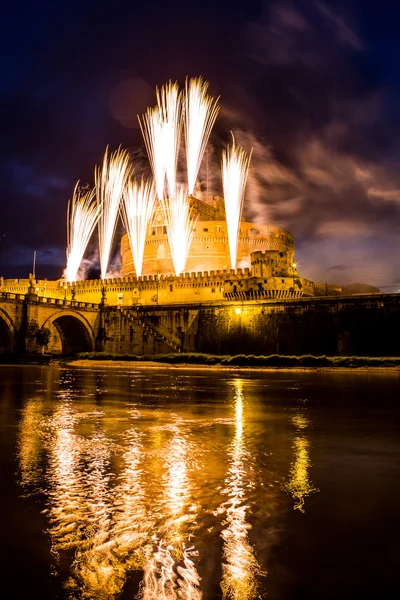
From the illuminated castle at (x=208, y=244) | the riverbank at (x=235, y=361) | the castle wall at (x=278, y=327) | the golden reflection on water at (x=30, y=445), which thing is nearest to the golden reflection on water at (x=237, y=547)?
the golden reflection on water at (x=30, y=445)

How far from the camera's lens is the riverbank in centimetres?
3875

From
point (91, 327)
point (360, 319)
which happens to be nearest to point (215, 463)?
point (360, 319)

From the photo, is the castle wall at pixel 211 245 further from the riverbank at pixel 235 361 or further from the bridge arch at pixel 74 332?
the riverbank at pixel 235 361

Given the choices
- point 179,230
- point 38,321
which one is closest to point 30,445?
point 38,321

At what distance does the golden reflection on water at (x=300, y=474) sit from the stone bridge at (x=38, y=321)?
43169mm

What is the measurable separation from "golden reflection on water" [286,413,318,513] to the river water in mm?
25

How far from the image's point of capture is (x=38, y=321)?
49406mm

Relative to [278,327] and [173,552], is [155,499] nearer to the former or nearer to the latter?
[173,552]

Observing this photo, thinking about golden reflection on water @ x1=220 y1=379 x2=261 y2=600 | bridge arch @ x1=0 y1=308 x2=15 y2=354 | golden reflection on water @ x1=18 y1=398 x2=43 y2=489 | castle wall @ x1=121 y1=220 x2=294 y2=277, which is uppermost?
A: castle wall @ x1=121 y1=220 x2=294 y2=277

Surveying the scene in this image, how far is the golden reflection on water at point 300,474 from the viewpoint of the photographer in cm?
516

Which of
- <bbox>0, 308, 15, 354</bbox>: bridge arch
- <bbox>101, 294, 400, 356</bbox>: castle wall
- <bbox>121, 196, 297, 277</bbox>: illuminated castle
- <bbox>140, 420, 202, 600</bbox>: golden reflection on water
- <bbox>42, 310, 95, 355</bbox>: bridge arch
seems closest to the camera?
<bbox>140, 420, 202, 600</bbox>: golden reflection on water

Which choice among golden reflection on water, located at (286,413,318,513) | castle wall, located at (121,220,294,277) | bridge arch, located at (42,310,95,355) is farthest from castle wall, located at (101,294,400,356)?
golden reflection on water, located at (286,413,318,513)

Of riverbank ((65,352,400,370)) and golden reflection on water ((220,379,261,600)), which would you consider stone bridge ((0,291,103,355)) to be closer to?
riverbank ((65,352,400,370))

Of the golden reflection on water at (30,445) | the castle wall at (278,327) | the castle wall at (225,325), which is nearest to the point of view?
the golden reflection on water at (30,445)
